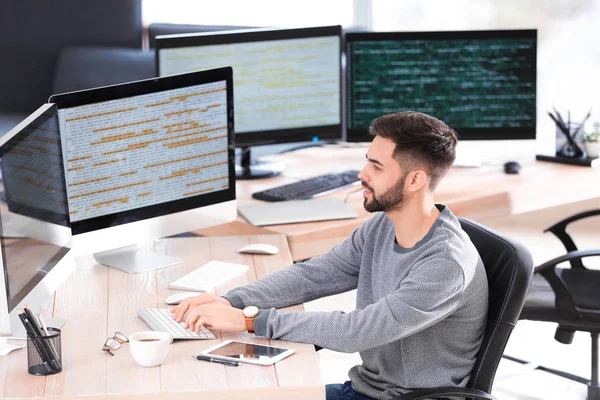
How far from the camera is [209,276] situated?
246 cm

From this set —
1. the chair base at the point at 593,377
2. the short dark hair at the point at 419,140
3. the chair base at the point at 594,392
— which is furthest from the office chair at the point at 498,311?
the chair base at the point at 594,392

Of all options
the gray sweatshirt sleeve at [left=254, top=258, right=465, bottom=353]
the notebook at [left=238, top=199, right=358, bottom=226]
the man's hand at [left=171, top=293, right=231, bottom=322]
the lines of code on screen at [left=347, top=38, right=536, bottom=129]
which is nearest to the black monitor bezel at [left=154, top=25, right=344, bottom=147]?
the lines of code on screen at [left=347, top=38, right=536, bottom=129]

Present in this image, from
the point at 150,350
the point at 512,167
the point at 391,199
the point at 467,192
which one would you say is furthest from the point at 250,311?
the point at 512,167

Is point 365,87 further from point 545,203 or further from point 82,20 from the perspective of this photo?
point 82,20

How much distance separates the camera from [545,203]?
3.21 metres

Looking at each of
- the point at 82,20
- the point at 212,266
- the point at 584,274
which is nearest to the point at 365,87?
the point at 584,274

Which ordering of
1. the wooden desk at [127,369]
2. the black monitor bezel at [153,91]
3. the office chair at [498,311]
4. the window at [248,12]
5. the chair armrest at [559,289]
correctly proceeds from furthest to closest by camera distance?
the window at [248,12] → the chair armrest at [559,289] → the black monitor bezel at [153,91] → the office chair at [498,311] → the wooden desk at [127,369]

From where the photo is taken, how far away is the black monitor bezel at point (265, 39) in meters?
3.28

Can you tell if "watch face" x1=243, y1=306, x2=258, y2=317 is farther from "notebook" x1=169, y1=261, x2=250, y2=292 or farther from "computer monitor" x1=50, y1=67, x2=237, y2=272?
"computer monitor" x1=50, y1=67, x2=237, y2=272

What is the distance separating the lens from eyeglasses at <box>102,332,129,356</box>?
1.97 metres

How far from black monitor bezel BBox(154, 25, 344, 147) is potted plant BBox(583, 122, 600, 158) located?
0.93m

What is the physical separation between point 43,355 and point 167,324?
0.33m

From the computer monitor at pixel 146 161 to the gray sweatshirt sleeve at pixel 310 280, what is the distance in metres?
0.41

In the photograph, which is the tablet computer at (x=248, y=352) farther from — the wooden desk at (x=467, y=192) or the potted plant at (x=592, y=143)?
the potted plant at (x=592, y=143)
